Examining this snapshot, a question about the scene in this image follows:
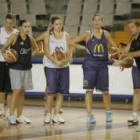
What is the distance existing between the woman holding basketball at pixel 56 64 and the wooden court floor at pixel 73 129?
1.23 ft

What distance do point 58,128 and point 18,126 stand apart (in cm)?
62

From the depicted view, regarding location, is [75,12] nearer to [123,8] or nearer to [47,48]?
[123,8]

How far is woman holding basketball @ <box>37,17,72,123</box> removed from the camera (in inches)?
290

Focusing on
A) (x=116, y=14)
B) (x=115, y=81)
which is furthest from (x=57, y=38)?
(x=116, y=14)

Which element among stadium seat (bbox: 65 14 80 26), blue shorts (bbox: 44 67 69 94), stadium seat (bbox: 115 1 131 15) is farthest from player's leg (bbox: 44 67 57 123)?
stadium seat (bbox: 115 1 131 15)

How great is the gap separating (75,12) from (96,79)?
608 centimetres

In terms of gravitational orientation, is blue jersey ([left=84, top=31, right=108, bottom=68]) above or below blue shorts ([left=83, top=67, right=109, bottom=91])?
above

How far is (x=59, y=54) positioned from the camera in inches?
291

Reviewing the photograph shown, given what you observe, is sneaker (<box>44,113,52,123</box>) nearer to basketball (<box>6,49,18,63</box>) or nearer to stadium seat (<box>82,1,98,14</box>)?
basketball (<box>6,49,18,63</box>)

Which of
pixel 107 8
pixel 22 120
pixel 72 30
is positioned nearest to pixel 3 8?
pixel 72 30

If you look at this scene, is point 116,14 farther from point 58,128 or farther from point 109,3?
point 58,128

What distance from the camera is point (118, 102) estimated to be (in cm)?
1033

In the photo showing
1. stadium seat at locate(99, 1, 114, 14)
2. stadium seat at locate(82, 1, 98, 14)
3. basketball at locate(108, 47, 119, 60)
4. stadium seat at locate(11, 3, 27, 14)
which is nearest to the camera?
basketball at locate(108, 47, 119, 60)

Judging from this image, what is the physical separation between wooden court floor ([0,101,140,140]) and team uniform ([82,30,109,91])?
0.60 metres
